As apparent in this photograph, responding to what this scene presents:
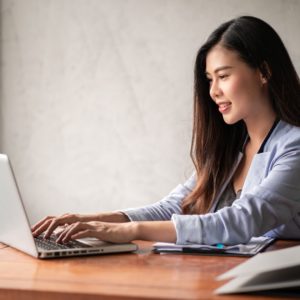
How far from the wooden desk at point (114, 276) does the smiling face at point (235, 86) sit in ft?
2.29

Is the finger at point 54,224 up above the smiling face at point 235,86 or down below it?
below

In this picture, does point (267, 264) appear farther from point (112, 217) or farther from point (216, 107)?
point (216, 107)

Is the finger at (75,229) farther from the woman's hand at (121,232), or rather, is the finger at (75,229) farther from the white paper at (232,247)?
the white paper at (232,247)

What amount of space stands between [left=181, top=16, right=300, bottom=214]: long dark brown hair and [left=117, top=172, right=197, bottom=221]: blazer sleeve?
53 millimetres

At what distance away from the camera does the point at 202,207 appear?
57.6 inches

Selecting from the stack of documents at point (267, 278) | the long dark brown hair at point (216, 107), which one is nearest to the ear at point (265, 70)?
the long dark brown hair at point (216, 107)

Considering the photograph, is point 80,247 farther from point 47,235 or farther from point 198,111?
point 198,111

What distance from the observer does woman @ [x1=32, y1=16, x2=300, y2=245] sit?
0.99m

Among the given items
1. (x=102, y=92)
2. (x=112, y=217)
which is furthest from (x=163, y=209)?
(x=102, y=92)

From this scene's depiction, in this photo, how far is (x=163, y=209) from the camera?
1496 millimetres

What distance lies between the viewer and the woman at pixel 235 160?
988 mm

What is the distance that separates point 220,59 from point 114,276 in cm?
97

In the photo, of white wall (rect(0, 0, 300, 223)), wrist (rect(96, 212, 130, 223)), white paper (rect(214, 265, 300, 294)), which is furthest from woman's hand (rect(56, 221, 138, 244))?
white wall (rect(0, 0, 300, 223))

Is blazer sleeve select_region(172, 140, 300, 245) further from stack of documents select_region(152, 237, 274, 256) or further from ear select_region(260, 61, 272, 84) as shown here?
ear select_region(260, 61, 272, 84)
